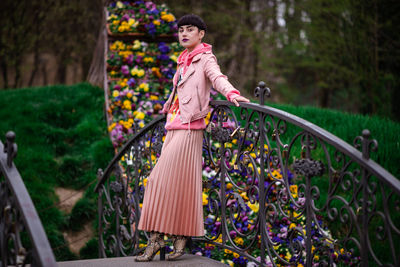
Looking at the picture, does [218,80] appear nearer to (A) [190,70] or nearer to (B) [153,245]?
(A) [190,70]

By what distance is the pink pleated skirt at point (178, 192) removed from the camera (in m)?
3.13

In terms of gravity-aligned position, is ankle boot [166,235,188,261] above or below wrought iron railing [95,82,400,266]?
below

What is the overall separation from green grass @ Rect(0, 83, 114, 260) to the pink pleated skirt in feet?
9.18

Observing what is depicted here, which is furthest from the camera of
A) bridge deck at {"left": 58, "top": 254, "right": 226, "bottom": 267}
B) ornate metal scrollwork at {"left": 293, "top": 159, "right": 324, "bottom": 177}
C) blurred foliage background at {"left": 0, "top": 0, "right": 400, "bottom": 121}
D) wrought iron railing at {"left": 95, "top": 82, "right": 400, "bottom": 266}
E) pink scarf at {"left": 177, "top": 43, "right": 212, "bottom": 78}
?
blurred foliage background at {"left": 0, "top": 0, "right": 400, "bottom": 121}

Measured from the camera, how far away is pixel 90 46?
15109mm

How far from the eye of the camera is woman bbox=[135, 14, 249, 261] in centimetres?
313

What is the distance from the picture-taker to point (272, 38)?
506 inches

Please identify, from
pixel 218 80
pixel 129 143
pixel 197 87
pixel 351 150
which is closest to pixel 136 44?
pixel 129 143

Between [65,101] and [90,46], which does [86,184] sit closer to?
[65,101]

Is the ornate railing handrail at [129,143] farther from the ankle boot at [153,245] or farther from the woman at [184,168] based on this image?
the ankle boot at [153,245]

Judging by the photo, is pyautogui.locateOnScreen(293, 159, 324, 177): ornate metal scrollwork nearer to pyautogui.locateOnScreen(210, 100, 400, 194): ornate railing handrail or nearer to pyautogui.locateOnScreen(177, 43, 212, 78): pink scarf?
pyautogui.locateOnScreen(210, 100, 400, 194): ornate railing handrail

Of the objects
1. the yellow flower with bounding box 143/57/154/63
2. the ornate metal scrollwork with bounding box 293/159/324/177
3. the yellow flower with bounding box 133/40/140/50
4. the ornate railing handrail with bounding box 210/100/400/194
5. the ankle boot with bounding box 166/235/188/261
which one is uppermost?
the yellow flower with bounding box 133/40/140/50

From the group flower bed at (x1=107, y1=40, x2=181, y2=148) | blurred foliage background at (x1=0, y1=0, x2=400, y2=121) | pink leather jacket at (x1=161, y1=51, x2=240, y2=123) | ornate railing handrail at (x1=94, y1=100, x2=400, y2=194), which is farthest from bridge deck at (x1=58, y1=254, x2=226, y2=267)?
blurred foliage background at (x1=0, y1=0, x2=400, y2=121)

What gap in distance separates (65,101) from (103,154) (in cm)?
210
